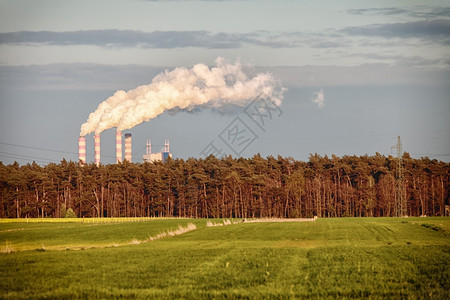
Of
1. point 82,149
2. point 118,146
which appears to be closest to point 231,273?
point 82,149

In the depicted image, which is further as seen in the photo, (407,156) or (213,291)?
(407,156)

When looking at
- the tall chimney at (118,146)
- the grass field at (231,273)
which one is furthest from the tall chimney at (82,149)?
the grass field at (231,273)

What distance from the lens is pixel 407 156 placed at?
595 ft

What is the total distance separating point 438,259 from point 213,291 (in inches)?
683

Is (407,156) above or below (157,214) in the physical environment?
above

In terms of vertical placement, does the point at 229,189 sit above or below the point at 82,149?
below

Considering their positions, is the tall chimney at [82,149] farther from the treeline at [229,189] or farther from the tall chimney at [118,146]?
the tall chimney at [118,146]

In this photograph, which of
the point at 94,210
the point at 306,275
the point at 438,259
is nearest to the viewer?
the point at 306,275

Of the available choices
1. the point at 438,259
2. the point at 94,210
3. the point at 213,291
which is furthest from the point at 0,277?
the point at 94,210

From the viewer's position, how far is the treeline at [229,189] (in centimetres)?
16212

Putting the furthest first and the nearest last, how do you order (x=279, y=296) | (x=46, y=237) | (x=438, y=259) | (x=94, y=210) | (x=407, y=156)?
(x=407, y=156), (x=94, y=210), (x=46, y=237), (x=438, y=259), (x=279, y=296)

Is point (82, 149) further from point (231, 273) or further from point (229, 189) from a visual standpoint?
point (231, 273)

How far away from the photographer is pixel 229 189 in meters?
164

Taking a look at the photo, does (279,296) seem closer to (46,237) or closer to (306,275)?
(306,275)
